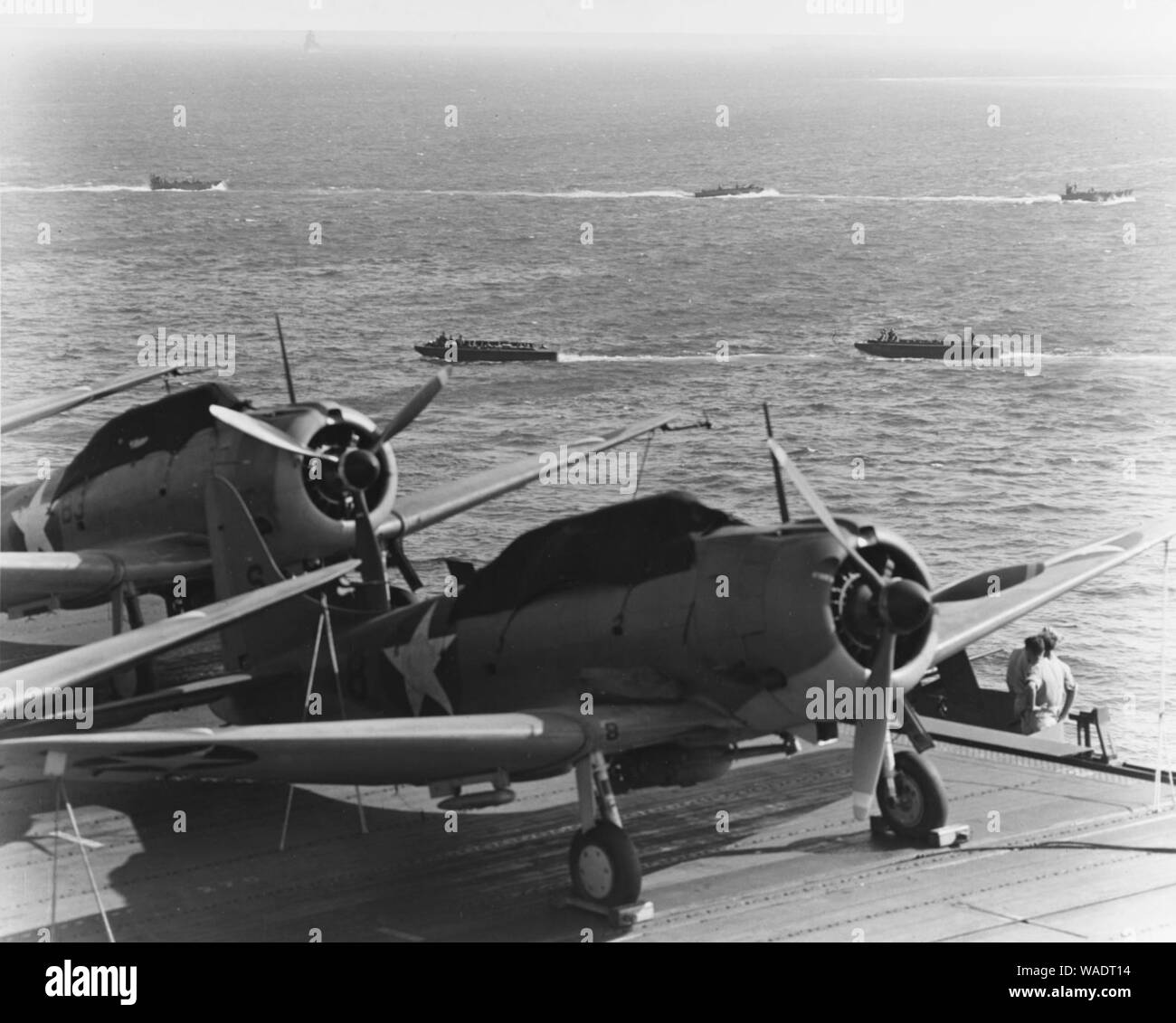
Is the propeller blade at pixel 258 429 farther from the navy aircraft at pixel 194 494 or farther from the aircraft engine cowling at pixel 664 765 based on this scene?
the aircraft engine cowling at pixel 664 765

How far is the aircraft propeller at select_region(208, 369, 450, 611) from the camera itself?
69.7ft

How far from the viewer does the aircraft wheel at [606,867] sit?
51.2 feet

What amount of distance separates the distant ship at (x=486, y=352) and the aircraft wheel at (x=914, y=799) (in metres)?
72.9

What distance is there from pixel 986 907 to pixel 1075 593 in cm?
4950

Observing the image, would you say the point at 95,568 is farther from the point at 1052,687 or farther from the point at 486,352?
the point at 486,352

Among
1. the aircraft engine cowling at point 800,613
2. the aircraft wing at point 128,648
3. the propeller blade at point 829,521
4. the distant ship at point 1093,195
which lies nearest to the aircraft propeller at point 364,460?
the aircraft wing at point 128,648

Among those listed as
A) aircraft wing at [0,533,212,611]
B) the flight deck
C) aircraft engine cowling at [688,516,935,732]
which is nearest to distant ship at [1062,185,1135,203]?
aircraft wing at [0,533,212,611]

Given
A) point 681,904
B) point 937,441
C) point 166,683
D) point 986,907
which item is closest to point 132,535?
point 166,683

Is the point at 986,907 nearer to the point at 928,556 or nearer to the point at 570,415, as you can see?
the point at 928,556

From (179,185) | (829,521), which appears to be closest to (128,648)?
(829,521)

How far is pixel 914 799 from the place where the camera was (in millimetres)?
17547

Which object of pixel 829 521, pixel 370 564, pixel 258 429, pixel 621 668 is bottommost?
pixel 621 668

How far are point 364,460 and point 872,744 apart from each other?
9589 millimetres
